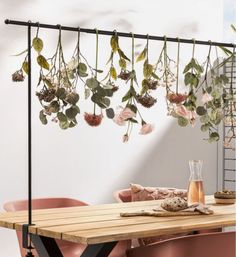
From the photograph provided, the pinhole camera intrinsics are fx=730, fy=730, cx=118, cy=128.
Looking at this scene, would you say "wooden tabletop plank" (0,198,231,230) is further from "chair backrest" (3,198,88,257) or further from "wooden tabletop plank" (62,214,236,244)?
"chair backrest" (3,198,88,257)

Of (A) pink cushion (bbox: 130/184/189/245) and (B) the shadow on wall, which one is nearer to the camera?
(A) pink cushion (bbox: 130/184/189/245)

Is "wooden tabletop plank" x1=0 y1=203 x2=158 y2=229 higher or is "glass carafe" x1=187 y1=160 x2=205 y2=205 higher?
"glass carafe" x1=187 y1=160 x2=205 y2=205

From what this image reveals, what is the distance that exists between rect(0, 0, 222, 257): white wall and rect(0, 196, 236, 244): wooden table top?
5.74ft

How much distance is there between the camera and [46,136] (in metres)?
5.80

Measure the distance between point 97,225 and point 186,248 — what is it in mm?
422

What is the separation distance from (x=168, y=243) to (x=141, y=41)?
132 inches

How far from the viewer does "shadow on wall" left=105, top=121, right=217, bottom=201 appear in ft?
21.3

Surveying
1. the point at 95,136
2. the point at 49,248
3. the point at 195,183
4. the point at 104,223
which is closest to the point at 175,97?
the point at 195,183

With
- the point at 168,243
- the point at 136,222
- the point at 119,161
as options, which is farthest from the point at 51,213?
the point at 119,161

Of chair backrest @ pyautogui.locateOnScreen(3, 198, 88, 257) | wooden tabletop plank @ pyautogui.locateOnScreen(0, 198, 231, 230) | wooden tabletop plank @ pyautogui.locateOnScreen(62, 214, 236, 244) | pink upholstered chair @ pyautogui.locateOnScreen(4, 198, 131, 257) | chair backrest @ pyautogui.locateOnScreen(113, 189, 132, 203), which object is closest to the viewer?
wooden tabletop plank @ pyautogui.locateOnScreen(62, 214, 236, 244)

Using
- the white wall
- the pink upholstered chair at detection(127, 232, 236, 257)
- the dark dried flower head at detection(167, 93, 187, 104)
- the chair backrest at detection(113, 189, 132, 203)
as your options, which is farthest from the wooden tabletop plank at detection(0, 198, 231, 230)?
the white wall

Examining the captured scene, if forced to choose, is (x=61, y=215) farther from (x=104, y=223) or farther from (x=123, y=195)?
(x=123, y=195)

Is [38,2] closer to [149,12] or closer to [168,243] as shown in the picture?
[149,12]

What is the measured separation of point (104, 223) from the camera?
343cm
